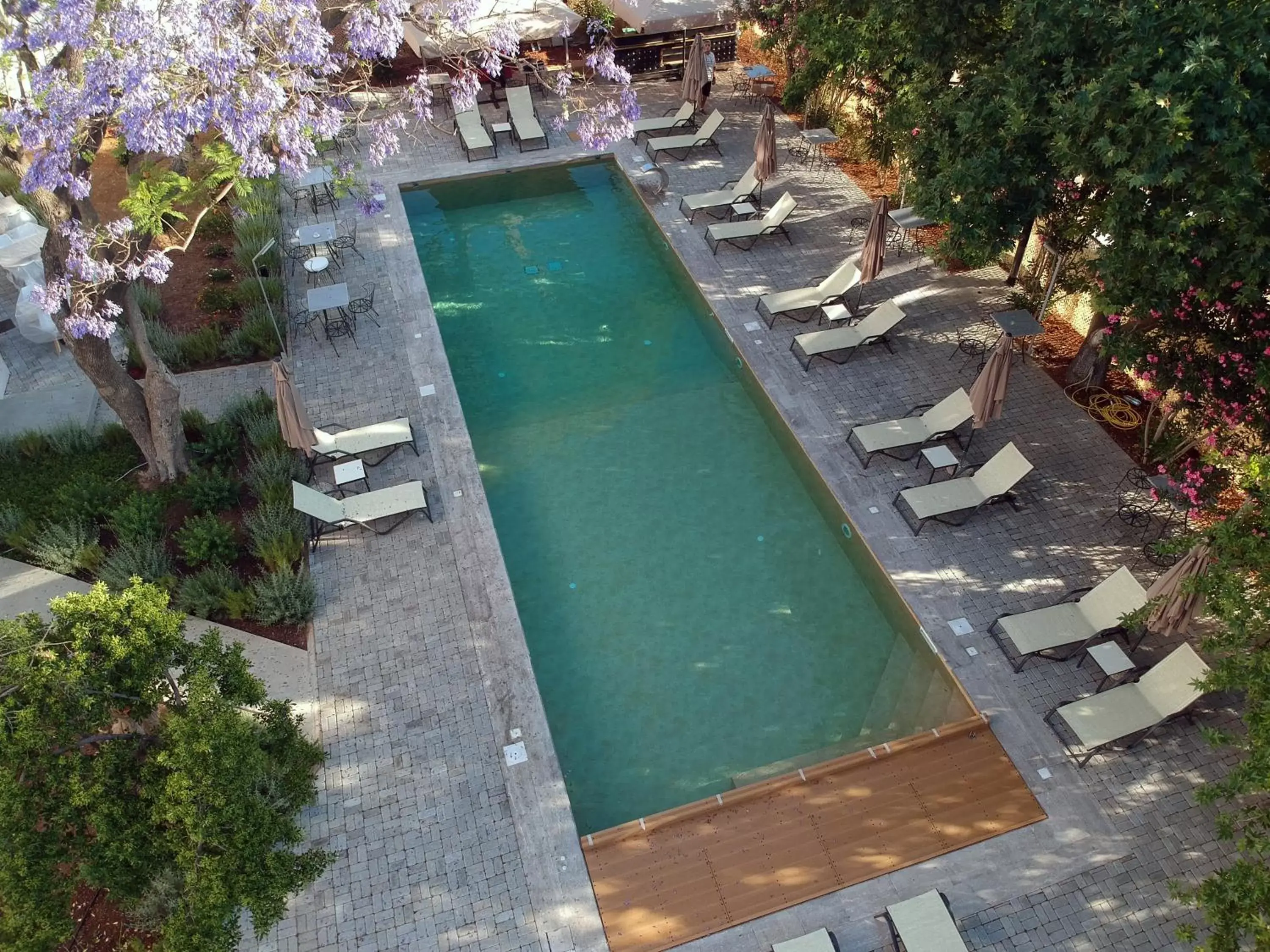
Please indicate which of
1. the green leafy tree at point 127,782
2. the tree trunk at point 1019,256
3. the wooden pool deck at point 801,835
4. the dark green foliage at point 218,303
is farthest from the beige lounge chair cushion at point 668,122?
the green leafy tree at point 127,782

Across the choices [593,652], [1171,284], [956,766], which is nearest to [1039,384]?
[1171,284]

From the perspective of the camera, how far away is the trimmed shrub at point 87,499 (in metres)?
10.8

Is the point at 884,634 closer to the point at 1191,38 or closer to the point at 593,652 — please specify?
the point at 593,652

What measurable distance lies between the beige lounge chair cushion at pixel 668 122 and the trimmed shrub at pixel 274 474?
34.8 feet

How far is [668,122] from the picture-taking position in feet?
60.1

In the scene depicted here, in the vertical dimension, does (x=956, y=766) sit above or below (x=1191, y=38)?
below

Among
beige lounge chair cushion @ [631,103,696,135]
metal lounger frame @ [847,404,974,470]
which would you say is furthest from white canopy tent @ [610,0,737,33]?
metal lounger frame @ [847,404,974,470]

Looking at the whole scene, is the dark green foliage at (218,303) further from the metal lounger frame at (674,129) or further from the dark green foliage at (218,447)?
the metal lounger frame at (674,129)

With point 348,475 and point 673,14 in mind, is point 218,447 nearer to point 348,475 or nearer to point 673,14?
point 348,475

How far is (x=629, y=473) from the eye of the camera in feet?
38.6

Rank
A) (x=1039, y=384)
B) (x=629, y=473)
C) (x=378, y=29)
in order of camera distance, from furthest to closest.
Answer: (x=1039, y=384)
(x=629, y=473)
(x=378, y=29)

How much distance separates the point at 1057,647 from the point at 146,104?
10467mm

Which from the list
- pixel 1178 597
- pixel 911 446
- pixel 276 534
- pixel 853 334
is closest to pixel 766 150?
pixel 853 334

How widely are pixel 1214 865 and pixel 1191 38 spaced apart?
23.9ft
